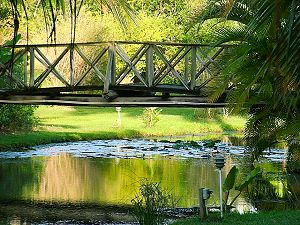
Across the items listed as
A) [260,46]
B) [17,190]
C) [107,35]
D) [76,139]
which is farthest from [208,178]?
[107,35]

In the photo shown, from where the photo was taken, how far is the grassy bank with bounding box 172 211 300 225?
10.5m

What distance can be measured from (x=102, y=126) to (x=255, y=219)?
21.6m

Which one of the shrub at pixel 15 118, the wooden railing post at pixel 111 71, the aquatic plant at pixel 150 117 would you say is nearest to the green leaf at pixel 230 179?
the wooden railing post at pixel 111 71

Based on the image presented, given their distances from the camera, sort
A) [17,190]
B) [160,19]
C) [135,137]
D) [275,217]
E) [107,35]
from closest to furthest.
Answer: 1. [275,217]
2. [17,190]
3. [135,137]
4. [107,35]
5. [160,19]

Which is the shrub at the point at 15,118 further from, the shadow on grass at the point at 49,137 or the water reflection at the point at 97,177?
the water reflection at the point at 97,177

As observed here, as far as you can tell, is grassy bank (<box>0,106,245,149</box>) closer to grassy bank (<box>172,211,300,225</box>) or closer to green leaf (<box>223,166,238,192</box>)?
green leaf (<box>223,166,238,192</box>)

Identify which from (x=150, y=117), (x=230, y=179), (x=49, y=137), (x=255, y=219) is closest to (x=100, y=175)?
(x=230, y=179)

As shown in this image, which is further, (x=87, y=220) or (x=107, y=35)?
(x=107, y=35)

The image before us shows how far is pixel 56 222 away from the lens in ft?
41.6

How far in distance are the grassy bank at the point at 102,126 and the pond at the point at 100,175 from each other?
1149 mm

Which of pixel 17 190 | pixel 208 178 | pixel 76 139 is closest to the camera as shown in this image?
pixel 17 190

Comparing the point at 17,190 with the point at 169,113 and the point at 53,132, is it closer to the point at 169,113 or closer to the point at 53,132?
the point at 53,132

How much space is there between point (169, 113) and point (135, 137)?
11.2 meters

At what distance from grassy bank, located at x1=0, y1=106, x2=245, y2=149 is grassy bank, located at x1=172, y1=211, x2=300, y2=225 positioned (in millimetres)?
13900
